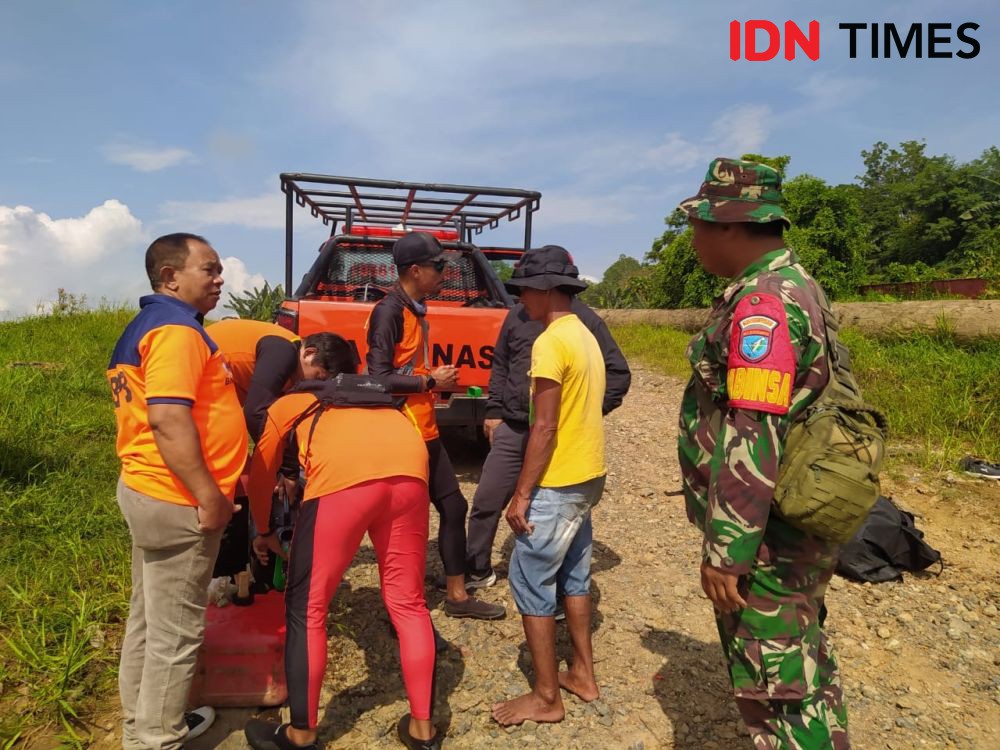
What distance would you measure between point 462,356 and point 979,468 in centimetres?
410

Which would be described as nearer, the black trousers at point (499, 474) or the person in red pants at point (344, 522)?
the person in red pants at point (344, 522)

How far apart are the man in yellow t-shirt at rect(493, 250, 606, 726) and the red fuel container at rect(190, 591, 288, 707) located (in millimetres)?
910

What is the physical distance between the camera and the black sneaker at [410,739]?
7.64 ft

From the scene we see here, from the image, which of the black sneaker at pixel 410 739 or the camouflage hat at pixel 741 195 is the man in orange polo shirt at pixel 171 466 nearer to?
the black sneaker at pixel 410 739

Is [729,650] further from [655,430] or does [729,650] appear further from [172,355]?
[655,430]

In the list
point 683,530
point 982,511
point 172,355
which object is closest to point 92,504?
point 172,355

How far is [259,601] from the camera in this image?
9.41ft

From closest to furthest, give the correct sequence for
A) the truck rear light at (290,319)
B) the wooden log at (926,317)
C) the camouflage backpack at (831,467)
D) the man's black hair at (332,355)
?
the camouflage backpack at (831,467) → the man's black hair at (332,355) → the truck rear light at (290,319) → the wooden log at (926,317)

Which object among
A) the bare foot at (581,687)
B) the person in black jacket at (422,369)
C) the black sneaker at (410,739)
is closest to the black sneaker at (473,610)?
the person in black jacket at (422,369)

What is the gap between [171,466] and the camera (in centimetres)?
203

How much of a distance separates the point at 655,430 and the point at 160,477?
596 centimetres

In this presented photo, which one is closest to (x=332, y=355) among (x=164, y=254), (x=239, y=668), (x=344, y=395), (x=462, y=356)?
(x=344, y=395)

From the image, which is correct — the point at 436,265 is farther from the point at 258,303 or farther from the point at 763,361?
the point at 258,303

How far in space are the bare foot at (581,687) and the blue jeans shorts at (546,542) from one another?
462mm
